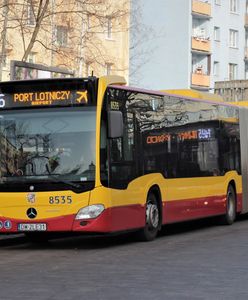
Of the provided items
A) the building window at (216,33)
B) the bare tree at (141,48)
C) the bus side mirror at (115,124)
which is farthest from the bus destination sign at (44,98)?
the building window at (216,33)

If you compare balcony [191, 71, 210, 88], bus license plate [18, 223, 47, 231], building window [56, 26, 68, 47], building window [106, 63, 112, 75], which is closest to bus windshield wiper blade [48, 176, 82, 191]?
bus license plate [18, 223, 47, 231]

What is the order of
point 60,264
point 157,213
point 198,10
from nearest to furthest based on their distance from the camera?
point 60,264 < point 157,213 < point 198,10

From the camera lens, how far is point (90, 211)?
12.9 m

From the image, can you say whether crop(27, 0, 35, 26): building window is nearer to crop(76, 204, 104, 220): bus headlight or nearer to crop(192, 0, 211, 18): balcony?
crop(76, 204, 104, 220): bus headlight

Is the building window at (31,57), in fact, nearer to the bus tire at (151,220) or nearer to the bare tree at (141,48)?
the bare tree at (141,48)

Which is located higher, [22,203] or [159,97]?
[159,97]

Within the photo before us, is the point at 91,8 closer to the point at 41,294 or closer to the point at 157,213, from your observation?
the point at 157,213

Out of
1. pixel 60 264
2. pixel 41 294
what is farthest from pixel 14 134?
pixel 41 294

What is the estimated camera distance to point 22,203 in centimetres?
1316

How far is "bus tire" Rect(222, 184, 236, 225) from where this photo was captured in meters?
19.3

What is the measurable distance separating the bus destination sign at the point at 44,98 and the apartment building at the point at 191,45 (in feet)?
157

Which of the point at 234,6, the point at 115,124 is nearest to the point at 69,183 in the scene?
the point at 115,124

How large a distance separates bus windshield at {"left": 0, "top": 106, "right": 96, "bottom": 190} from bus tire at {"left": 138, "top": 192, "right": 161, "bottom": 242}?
2.07 meters

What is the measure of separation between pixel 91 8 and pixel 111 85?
16228mm
